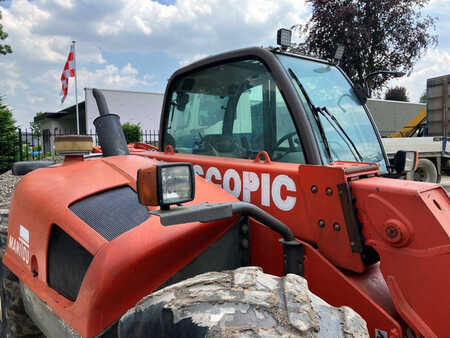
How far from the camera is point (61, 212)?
5.98 feet

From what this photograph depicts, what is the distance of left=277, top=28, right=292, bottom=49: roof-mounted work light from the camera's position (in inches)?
87.4

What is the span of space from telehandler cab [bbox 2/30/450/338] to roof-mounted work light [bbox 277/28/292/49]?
3cm

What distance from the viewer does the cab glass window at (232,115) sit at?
201 cm

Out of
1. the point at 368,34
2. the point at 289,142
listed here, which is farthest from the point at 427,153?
the point at 289,142

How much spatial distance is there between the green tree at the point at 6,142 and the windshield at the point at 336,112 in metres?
12.0

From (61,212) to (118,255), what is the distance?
516 mm

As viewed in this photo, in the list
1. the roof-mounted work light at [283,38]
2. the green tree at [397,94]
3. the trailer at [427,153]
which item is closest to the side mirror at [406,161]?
the roof-mounted work light at [283,38]

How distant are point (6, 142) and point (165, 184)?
12.5 metres

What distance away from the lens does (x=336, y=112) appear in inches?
86.4

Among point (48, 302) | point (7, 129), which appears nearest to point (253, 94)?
point (48, 302)

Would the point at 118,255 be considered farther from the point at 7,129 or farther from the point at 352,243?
the point at 7,129

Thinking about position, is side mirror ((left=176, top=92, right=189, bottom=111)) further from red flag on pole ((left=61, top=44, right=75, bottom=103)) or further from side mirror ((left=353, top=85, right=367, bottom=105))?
red flag on pole ((left=61, top=44, right=75, bottom=103))

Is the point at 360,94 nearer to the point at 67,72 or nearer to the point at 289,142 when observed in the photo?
the point at 289,142

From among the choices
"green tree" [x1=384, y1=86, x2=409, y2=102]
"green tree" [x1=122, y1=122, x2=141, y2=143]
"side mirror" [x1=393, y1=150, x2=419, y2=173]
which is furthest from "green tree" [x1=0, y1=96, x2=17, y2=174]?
"green tree" [x1=384, y1=86, x2=409, y2=102]
